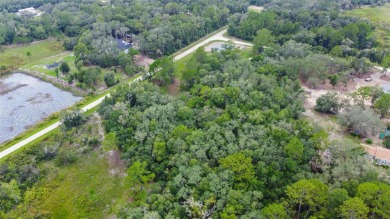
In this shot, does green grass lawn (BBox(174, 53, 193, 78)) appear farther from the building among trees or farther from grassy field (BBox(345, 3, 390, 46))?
grassy field (BBox(345, 3, 390, 46))

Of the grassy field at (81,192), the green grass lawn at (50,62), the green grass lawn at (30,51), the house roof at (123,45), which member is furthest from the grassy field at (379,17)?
the green grass lawn at (30,51)

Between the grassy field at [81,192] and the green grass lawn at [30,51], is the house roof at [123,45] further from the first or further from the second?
the grassy field at [81,192]

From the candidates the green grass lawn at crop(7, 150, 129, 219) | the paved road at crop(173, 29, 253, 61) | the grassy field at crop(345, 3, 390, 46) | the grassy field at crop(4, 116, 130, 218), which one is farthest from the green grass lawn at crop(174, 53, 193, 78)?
the grassy field at crop(345, 3, 390, 46)

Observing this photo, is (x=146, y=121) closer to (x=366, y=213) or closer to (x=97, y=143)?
(x=97, y=143)

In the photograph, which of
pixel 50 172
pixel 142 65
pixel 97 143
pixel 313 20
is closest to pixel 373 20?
pixel 313 20

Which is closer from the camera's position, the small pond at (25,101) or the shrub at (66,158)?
the shrub at (66,158)

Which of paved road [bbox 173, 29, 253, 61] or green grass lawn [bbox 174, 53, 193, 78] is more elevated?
paved road [bbox 173, 29, 253, 61]

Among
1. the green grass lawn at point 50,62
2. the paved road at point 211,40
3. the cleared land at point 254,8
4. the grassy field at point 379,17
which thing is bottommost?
the green grass lawn at point 50,62
